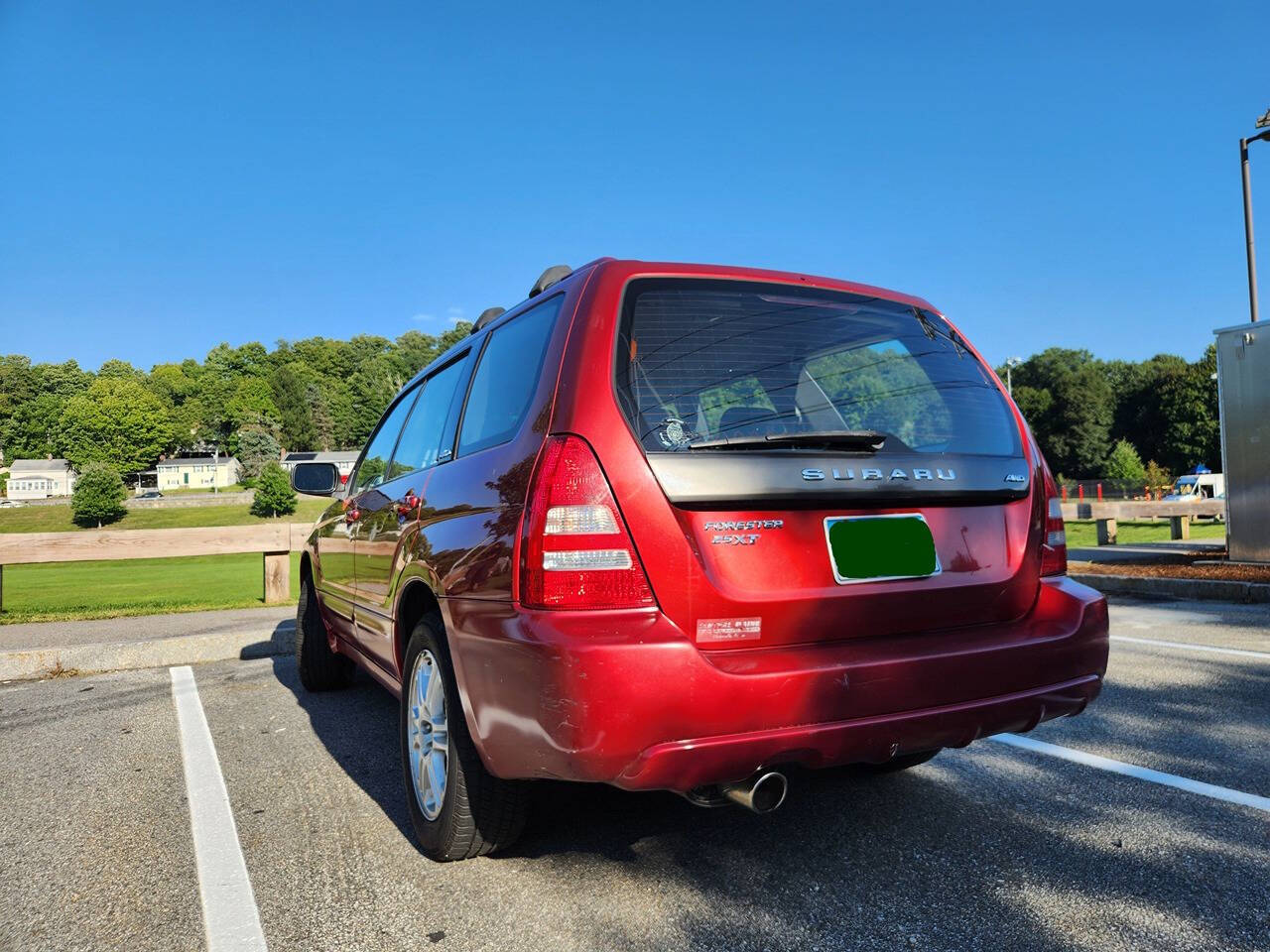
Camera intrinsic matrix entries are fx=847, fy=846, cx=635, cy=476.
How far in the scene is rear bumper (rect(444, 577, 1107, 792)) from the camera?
193 cm

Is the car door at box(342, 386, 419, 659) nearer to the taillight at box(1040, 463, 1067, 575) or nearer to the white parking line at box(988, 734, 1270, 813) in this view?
the taillight at box(1040, 463, 1067, 575)

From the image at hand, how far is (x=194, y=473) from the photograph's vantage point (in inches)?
5133

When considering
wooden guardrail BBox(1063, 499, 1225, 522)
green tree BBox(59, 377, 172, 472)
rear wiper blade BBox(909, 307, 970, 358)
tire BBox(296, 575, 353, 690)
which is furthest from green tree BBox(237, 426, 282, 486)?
rear wiper blade BBox(909, 307, 970, 358)

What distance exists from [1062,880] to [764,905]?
85 centimetres

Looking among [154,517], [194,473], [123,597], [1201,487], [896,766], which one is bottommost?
[123,597]

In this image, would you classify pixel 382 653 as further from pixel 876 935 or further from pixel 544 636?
pixel 876 935

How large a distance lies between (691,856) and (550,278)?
1896mm

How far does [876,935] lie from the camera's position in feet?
6.66

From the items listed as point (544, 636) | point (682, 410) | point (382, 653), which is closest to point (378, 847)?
point (382, 653)

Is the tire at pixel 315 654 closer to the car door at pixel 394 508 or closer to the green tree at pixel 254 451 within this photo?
the car door at pixel 394 508

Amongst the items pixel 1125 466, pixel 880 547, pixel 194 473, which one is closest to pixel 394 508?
pixel 880 547

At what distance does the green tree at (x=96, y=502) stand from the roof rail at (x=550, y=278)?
8127 cm

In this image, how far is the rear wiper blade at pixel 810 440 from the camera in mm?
2160

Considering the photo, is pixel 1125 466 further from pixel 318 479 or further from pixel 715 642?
pixel 715 642
